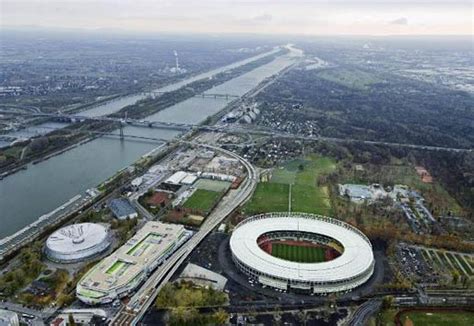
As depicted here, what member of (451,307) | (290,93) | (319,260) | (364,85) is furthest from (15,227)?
(364,85)

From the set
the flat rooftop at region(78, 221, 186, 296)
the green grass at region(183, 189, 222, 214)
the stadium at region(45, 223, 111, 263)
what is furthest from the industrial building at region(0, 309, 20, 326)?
the green grass at region(183, 189, 222, 214)

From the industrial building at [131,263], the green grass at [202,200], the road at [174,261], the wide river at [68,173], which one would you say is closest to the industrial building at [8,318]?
the industrial building at [131,263]

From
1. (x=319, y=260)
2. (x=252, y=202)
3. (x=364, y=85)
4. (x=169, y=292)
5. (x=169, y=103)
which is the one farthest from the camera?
(x=364, y=85)

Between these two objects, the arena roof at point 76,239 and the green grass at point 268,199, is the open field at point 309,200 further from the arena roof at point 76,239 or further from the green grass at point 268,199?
the arena roof at point 76,239

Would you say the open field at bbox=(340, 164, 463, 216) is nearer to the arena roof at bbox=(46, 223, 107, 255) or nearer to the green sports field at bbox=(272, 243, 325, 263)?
the green sports field at bbox=(272, 243, 325, 263)

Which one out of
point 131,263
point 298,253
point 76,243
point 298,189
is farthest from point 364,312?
point 76,243

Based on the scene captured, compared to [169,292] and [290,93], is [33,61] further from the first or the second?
[169,292]
